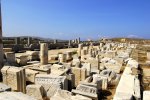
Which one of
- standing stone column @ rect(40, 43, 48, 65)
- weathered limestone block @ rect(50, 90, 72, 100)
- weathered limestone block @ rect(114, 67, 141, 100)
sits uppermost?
standing stone column @ rect(40, 43, 48, 65)

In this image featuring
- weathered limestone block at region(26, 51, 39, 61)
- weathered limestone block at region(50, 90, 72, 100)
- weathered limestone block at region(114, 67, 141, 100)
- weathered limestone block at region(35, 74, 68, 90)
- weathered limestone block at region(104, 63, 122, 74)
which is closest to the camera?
weathered limestone block at region(114, 67, 141, 100)

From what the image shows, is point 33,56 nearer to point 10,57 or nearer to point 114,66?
point 10,57

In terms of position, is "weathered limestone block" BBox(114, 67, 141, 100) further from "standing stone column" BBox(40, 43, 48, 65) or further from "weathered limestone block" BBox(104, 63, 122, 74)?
"standing stone column" BBox(40, 43, 48, 65)

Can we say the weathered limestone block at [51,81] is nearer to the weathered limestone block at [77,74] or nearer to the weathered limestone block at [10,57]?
the weathered limestone block at [77,74]

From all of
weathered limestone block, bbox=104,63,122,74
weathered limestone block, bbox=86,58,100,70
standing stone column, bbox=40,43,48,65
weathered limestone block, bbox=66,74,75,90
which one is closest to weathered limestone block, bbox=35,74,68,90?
weathered limestone block, bbox=66,74,75,90

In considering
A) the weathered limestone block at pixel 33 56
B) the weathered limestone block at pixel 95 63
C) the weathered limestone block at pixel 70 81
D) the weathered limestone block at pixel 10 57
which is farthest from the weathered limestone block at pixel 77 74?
the weathered limestone block at pixel 33 56

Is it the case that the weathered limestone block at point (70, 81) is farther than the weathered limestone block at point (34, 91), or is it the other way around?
the weathered limestone block at point (70, 81)

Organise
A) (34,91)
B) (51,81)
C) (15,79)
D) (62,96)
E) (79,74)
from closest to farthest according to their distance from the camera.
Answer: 1. (62,96)
2. (34,91)
3. (15,79)
4. (51,81)
5. (79,74)

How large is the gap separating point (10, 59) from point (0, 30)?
2.58 meters

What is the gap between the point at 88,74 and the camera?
30.7 feet

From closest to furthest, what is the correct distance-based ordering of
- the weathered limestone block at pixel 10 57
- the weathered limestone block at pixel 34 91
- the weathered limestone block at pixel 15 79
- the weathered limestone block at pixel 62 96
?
the weathered limestone block at pixel 62 96 < the weathered limestone block at pixel 34 91 < the weathered limestone block at pixel 15 79 < the weathered limestone block at pixel 10 57

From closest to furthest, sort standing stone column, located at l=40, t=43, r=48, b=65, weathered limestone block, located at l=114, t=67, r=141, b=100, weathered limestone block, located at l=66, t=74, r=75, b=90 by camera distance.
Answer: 1. weathered limestone block, located at l=114, t=67, r=141, b=100
2. weathered limestone block, located at l=66, t=74, r=75, b=90
3. standing stone column, located at l=40, t=43, r=48, b=65

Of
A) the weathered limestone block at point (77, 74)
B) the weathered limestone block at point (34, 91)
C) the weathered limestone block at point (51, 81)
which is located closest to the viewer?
the weathered limestone block at point (34, 91)

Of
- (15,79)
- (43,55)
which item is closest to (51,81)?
(15,79)
